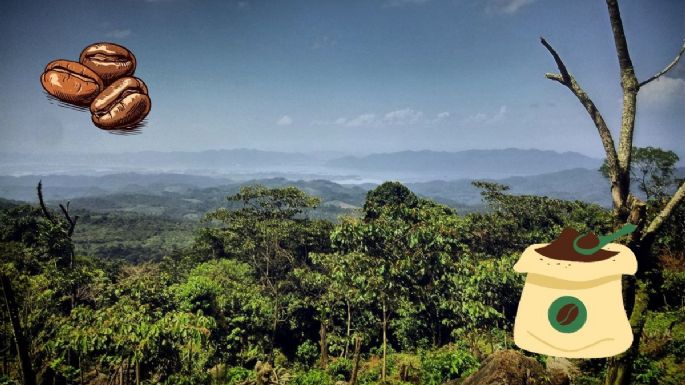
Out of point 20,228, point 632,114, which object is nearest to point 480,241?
point 632,114

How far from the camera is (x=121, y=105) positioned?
14.5 ft

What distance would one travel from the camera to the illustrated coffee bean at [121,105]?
14.4 ft

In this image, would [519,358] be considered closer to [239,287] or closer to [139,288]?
[139,288]

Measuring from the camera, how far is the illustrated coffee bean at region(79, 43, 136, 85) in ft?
14.9

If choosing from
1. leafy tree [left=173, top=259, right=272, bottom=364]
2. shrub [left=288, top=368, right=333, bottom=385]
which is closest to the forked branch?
shrub [left=288, top=368, right=333, bottom=385]

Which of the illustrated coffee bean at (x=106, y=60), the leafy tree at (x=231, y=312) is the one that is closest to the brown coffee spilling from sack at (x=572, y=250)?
the illustrated coffee bean at (x=106, y=60)

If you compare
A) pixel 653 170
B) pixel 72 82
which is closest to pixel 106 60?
pixel 72 82

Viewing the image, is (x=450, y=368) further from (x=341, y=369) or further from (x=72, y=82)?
(x=72, y=82)

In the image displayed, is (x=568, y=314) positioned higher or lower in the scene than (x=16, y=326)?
higher

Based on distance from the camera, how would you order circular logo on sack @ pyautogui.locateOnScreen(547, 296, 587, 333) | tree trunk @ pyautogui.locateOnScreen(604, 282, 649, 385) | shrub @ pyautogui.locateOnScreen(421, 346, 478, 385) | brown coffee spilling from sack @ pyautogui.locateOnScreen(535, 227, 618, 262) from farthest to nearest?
shrub @ pyautogui.locateOnScreen(421, 346, 478, 385) → tree trunk @ pyautogui.locateOnScreen(604, 282, 649, 385) → brown coffee spilling from sack @ pyautogui.locateOnScreen(535, 227, 618, 262) → circular logo on sack @ pyautogui.locateOnScreen(547, 296, 587, 333)

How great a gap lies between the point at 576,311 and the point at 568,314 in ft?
0.20

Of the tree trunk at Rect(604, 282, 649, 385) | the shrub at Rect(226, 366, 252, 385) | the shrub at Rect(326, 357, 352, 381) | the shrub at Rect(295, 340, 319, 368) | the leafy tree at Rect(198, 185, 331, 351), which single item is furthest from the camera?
the leafy tree at Rect(198, 185, 331, 351)

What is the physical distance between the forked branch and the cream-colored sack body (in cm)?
144

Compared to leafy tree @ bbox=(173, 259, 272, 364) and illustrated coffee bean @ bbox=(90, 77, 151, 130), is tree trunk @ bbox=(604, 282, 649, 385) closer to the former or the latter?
illustrated coffee bean @ bbox=(90, 77, 151, 130)
